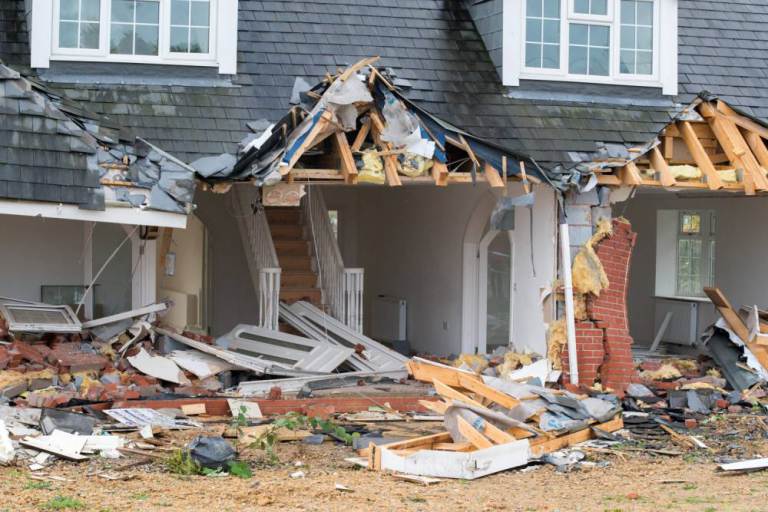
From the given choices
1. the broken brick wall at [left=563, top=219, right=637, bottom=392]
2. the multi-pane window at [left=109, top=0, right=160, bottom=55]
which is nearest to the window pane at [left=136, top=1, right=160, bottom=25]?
the multi-pane window at [left=109, top=0, right=160, bottom=55]

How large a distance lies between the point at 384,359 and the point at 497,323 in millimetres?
2995

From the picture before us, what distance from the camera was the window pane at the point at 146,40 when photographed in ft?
53.7

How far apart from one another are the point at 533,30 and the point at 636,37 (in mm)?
1412

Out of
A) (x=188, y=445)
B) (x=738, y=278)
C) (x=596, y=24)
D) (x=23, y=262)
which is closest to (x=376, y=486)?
(x=188, y=445)

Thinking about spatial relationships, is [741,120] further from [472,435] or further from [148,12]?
[148,12]

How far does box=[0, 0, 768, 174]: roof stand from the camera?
1596 cm

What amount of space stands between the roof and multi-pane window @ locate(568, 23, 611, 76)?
0.28 metres

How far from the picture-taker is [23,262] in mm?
16156

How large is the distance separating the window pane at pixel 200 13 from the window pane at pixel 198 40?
2.9 inches

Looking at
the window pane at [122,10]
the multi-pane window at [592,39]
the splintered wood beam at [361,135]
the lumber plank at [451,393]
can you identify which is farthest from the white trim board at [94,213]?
the multi-pane window at [592,39]

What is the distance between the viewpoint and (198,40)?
16.5m

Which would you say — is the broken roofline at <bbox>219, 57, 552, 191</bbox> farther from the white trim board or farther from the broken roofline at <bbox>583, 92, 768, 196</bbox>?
the broken roofline at <bbox>583, 92, 768, 196</bbox>

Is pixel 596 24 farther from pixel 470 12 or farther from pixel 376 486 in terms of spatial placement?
pixel 376 486

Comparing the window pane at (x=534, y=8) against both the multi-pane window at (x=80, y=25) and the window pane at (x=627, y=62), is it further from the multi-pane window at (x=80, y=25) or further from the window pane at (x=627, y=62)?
the multi-pane window at (x=80, y=25)
